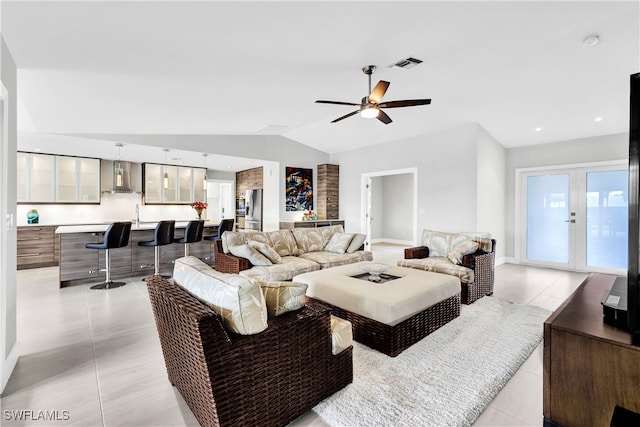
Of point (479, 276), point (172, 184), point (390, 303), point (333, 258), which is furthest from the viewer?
point (172, 184)

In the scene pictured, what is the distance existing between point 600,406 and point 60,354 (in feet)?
11.8

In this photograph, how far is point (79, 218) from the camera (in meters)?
6.68

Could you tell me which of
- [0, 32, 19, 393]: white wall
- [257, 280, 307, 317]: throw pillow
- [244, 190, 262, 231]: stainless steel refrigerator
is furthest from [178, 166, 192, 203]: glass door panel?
[257, 280, 307, 317]: throw pillow

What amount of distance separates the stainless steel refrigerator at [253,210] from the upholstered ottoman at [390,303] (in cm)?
533

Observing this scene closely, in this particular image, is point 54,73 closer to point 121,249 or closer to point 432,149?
point 121,249

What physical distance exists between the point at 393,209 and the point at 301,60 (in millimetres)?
7919

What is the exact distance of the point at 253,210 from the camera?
837 centimetres

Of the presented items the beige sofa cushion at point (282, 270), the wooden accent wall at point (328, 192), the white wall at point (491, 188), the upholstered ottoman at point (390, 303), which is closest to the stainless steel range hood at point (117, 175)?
the wooden accent wall at point (328, 192)

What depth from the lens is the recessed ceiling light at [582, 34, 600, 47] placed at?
2.96 metres

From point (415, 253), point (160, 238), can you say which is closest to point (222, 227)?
point (160, 238)

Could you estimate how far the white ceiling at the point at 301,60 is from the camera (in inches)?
79.4

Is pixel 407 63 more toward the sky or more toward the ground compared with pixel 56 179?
more toward the sky

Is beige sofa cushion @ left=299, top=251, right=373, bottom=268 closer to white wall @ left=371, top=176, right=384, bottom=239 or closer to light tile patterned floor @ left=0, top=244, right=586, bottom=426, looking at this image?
light tile patterned floor @ left=0, top=244, right=586, bottom=426

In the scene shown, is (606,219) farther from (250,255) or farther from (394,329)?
(250,255)
